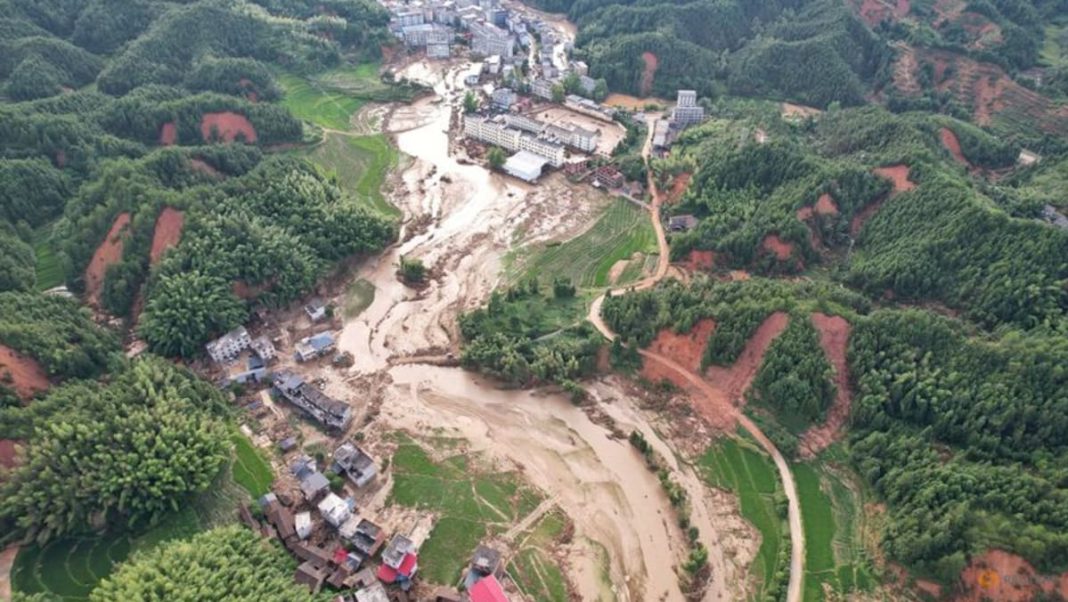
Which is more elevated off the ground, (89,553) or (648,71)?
(648,71)

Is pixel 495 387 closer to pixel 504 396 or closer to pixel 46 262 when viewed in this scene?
pixel 504 396

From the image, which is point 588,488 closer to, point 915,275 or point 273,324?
point 273,324

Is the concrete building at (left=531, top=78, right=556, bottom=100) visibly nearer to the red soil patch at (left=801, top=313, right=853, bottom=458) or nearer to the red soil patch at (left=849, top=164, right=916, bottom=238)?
the red soil patch at (left=849, top=164, right=916, bottom=238)

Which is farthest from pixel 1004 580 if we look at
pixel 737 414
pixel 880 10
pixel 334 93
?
pixel 334 93

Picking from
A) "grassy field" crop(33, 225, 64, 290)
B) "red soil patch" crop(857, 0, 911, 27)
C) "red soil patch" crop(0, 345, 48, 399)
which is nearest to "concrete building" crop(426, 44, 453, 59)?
"grassy field" crop(33, 225, 64, 290)

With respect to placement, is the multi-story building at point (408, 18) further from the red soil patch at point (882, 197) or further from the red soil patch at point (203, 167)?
the red soil patch at point (882, 197)

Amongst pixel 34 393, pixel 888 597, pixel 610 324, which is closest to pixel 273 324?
pixel 34 393
